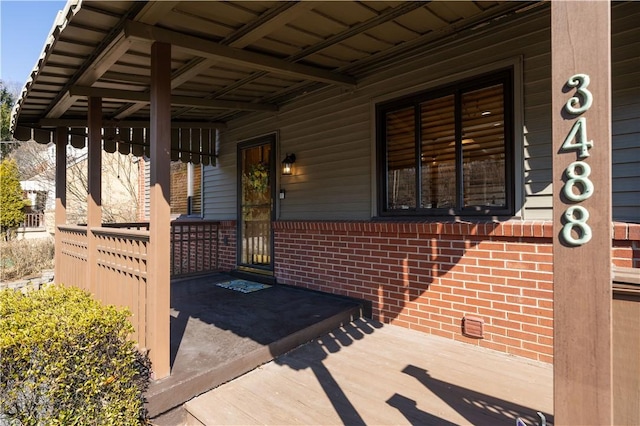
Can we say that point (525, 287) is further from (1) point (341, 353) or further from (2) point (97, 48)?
(2) point (97, 48)

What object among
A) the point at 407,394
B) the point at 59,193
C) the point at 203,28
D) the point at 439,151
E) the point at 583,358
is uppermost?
the point at 203,28

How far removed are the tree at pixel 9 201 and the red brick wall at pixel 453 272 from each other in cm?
1101

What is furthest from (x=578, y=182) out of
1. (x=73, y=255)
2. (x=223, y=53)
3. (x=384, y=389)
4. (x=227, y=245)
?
(x=227, y=245)

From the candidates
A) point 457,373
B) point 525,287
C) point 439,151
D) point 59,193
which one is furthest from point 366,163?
point 59,193

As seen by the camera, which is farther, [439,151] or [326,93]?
[326,93]

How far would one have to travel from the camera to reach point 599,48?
3.47 feet

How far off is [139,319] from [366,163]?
2875mm

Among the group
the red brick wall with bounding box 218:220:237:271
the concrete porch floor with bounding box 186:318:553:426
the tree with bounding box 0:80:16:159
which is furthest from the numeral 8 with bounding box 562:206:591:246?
the tree with bounding box 0:80:16:159

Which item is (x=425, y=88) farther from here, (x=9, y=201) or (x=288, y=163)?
(x=9, y=201)

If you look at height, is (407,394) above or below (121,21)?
below

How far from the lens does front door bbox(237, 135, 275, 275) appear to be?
18.9 feet

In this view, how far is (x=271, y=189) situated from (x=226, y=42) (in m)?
2.80

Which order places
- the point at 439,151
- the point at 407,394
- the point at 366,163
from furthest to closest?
the point at 366,163
the point at 439,151
the point at 407,394

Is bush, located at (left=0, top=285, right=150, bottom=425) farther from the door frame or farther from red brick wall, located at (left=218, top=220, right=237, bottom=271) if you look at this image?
red brick wall, located at (left=218, top=220, right=237, bottom=271)
